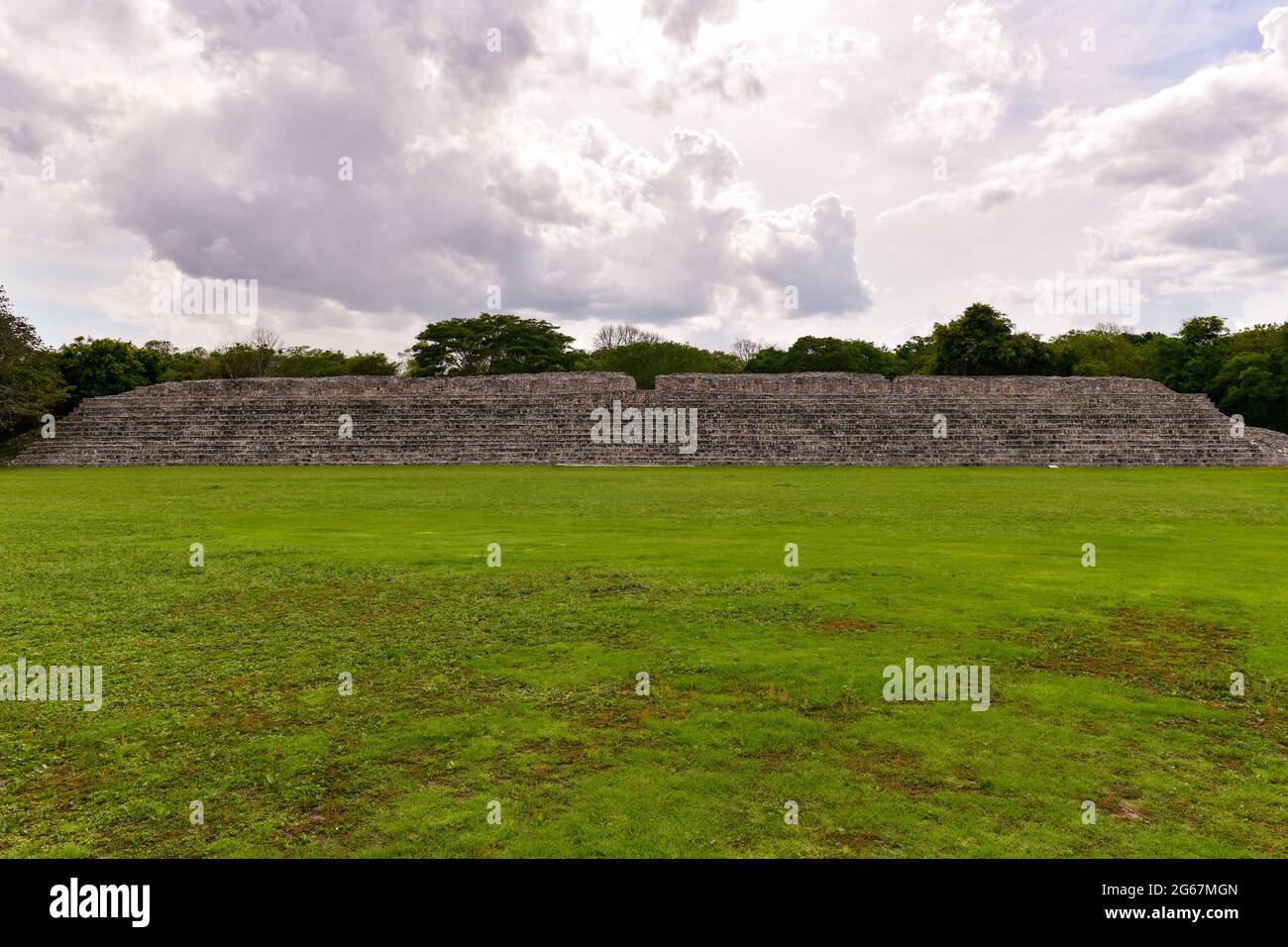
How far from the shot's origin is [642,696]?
15.4 ft

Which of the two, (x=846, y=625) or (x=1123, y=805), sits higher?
(x=846, y=625)

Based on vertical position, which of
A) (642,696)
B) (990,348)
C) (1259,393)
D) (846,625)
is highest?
(990,348)

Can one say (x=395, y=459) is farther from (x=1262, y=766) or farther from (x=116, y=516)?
(x=1262, y=766)

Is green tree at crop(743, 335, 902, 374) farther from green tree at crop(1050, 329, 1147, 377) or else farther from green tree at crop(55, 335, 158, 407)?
green tree at crop(55, 335, 158, 407)

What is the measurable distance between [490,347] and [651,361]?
1415 cm

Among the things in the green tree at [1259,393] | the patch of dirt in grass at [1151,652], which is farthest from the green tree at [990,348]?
the patch of dirt in grass at [1151,652]

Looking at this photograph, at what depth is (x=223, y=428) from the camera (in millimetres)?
31703

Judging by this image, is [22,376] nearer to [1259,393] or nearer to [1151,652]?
[1151,652]

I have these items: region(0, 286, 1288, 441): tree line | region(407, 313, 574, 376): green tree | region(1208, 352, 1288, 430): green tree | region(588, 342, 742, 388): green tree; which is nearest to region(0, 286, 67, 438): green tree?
region(0, 286, 1288, 441): tree line

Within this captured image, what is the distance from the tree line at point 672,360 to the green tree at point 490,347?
9 cm

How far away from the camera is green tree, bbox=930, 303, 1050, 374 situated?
48.0m

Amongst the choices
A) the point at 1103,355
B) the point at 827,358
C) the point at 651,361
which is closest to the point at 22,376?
the point at 651,361

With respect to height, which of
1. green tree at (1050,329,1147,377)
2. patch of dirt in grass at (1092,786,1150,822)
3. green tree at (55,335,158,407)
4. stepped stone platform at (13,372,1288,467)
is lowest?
patch of dirt in grass at (1092,786,1150,822)

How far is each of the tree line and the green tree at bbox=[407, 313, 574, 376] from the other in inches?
3.6
